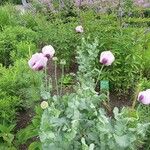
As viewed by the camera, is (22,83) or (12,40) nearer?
(22,83)

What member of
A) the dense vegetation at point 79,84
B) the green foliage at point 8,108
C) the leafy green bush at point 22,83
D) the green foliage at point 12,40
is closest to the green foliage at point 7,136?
the dense vegetation at point 79,84

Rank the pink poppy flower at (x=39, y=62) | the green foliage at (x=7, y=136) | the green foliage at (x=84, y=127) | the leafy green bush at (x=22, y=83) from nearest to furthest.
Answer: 1. the green foliage at (x=84, y=127)
2. the pink poppy flower at (x=39, y=62)
3. the green foliage at (x=7, y=136)
4. the leafy green bush at (x=22, y=83)

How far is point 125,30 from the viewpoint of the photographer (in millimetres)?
5016

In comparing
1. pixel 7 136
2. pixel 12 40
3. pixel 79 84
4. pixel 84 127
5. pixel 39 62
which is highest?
pixel 39 62

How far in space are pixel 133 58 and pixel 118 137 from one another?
6.26 ft

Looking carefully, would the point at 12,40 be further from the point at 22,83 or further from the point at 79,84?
A: the point at 79,84

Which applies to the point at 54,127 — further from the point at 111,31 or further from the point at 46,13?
the point at 46,13

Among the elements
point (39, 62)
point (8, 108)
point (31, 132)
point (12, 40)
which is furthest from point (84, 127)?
point (12, 40)

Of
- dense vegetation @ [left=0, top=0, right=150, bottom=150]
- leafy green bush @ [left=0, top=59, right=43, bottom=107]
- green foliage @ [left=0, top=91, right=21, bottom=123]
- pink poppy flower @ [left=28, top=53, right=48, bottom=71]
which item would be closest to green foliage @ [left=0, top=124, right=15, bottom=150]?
dense vegetation @ [left=0, top=0, right=150, bottom=150]

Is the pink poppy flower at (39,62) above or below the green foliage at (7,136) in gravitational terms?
above

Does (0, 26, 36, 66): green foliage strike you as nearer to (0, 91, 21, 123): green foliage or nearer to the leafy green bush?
the leafy green bush

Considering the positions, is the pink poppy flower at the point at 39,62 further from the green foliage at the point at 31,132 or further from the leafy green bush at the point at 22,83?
the leafy green bush at the point at 22,83

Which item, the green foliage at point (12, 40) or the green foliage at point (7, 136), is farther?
the green foliage at point (12, 40)

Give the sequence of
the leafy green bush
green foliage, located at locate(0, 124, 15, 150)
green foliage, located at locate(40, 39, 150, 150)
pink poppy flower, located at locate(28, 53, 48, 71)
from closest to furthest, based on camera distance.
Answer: green foliage, located at locate(40, 39, 150, 150) < pink poppy flower, located at locate(28, 53, 48, 71) < green foliage, located at locate(0, 124, 15, 150) < the leafy green bush
